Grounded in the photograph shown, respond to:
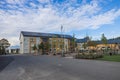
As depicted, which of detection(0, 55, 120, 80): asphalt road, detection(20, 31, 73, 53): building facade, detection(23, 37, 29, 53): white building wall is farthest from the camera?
detection(23, 37, 29, 53): white building wall

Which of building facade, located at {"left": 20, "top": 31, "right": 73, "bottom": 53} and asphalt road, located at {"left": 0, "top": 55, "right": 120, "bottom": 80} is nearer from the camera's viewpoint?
asphalt road, located at {"left": 0, "top": 55, "right": 120, "bottom": 80}

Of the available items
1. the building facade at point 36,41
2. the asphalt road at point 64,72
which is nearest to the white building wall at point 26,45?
the building facade at point 36,41

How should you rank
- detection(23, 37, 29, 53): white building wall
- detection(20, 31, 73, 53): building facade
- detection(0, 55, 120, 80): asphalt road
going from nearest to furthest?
detection(0, 55, 120, 80): asphalt road → detection(20, 31, 73, 53): building facade → detection(23, 37, 29, 53): white building wall

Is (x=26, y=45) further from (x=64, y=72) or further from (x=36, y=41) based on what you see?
(x=64, y=72)

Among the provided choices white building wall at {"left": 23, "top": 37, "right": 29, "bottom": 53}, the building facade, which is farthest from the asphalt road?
white building wall at {"left": 23, "top": 37, "right": 29, "bottom": 53}

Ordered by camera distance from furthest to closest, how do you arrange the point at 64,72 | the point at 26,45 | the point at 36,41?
the point at 36,41 → the point at 26,45 → the point at 64,72

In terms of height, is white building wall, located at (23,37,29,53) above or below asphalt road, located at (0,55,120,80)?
above

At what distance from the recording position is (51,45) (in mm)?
99500

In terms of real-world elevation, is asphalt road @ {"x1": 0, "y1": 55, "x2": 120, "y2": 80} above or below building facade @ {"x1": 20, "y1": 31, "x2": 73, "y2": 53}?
below

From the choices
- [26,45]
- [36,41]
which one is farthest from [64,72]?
[36,41]

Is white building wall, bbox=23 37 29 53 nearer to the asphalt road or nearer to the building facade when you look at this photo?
the building facade

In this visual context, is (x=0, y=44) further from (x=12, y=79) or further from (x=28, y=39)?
(x=12, y=79)

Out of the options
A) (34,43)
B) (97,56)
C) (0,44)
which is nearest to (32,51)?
(34,43)

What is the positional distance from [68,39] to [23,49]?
1225 inches
